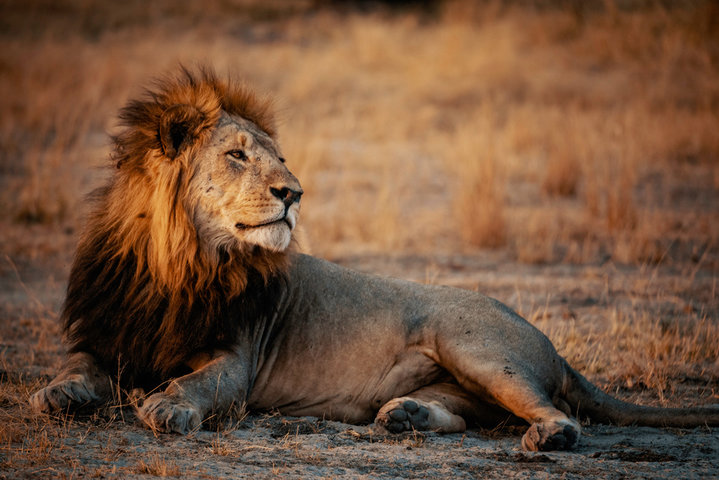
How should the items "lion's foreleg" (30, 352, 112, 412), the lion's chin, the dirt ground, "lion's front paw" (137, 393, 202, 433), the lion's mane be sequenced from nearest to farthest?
1. the dirt ground
2. "lion's front paw" (137, 393, 202, 433)
3. "lion's foreleg" (30, 352, 112, 412)
4. the lion's chin
5. the lion's mane

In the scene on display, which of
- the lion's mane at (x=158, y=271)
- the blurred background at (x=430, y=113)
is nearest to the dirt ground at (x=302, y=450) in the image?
the lion's mane at (x=158, y=271)

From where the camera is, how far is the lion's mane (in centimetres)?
406

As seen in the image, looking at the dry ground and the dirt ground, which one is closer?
the dirt ground

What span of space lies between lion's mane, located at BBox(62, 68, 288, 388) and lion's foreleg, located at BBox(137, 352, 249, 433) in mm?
153

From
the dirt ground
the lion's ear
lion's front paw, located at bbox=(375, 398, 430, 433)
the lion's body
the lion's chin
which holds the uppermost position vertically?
the lion's ear

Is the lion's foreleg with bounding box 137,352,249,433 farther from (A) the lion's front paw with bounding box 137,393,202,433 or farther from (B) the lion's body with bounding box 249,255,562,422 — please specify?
(B) the lion's body with bounding box 249,255,562,422

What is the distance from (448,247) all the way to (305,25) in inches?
477

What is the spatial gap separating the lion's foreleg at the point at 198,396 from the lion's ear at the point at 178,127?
999 millimetres

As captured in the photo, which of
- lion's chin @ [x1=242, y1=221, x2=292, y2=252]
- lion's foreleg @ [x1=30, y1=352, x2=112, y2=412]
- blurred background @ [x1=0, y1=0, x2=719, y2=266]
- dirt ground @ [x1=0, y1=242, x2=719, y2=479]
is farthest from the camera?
blurred background @ [x1=0, y1=0, x2=719, y2=266]

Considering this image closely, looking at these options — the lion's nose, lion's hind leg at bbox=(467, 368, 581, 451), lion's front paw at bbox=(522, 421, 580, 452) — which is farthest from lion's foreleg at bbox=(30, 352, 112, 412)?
lion's front paw at bbox=(522, 421, 580, 452)

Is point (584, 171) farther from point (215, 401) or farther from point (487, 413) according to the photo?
point (215, 401)

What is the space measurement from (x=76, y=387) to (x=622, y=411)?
2.58 meters

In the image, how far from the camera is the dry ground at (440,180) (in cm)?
373

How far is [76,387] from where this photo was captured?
3.80m
